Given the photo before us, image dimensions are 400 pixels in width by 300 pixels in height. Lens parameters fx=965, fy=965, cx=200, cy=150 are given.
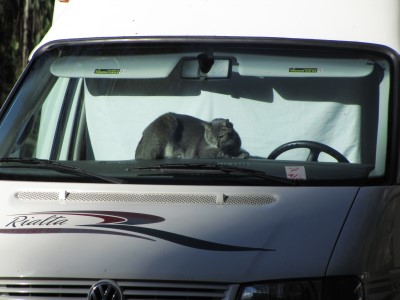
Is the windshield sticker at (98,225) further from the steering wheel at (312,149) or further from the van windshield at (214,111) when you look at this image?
the steering wheel at (312,149)

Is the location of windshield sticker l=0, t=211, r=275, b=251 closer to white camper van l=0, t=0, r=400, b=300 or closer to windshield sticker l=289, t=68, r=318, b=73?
white camper van l=0, t=0, r=400, b=300

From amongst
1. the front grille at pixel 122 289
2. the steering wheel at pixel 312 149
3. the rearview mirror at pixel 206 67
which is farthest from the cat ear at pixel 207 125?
the front grille at pixel 122 289

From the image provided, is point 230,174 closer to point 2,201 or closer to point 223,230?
point 223,230

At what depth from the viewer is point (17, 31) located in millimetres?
12484

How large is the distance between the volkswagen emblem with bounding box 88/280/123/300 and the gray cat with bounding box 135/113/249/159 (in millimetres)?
1055

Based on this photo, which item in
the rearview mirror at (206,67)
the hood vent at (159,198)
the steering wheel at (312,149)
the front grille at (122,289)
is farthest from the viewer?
the rearview mirror at (206,67)

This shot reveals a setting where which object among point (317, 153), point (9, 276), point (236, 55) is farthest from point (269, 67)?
point (9, 276)

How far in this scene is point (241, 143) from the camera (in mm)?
4828

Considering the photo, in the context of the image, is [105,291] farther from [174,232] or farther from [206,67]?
[206,67]

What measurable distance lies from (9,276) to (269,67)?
1799 mm

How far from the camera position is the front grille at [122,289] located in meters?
3.78

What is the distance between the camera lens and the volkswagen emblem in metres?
3.80

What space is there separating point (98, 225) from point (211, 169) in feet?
2.27

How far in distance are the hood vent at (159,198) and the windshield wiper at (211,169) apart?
0.60 feet
